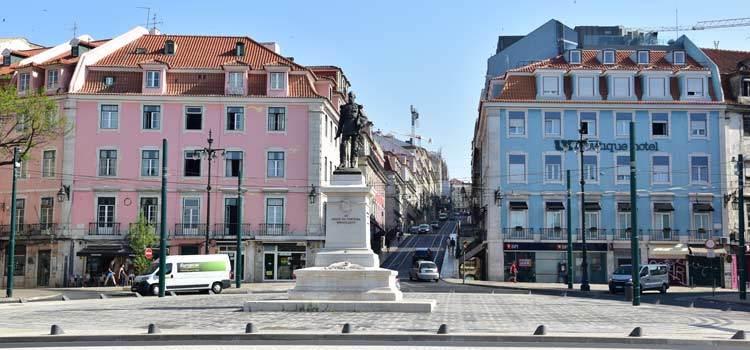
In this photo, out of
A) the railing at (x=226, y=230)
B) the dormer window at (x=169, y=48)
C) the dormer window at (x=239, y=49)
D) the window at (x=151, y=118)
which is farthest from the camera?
the dormer window at (x=169, y=48)

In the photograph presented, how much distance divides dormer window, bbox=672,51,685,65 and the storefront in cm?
1476

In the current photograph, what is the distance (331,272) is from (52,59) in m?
46.4

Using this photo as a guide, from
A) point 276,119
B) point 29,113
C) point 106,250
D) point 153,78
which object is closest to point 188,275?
point 29,113

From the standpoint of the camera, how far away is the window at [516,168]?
205 feet

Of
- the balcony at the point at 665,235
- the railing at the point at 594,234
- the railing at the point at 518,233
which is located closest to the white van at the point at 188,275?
the railing at the point at 518,233

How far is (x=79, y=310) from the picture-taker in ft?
91.4

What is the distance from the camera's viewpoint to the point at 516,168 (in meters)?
62.6

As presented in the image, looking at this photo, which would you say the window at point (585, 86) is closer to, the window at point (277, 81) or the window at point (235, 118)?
the window at point (277, 81)

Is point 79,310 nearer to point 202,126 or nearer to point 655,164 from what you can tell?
point 202,126

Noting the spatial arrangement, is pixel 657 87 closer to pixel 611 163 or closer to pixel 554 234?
pixel 611 163

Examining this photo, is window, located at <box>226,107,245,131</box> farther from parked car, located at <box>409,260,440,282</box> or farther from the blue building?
the blue building

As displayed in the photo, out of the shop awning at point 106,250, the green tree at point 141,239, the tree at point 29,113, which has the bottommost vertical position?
the shop awning at point 106,250

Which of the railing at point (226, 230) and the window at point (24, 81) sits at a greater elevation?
the window at point (24, 81)

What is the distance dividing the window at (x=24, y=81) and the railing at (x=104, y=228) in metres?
10.6
